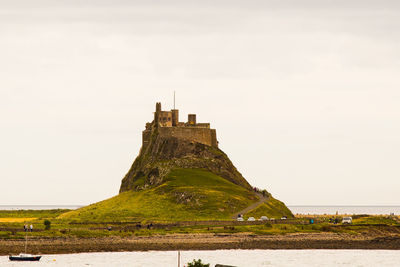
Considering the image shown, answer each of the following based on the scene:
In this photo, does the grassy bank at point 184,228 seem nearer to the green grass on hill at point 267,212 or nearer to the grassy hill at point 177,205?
the green grass on hill at point 267,212

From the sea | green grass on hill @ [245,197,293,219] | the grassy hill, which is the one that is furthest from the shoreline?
green grass on hill @ [245,197,293,219]

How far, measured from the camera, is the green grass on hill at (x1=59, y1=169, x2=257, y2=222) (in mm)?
179875

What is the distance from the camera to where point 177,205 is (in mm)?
188125

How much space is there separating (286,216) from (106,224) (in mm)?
51585

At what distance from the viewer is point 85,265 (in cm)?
11762

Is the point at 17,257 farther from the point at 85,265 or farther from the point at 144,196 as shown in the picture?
the point at 144,196

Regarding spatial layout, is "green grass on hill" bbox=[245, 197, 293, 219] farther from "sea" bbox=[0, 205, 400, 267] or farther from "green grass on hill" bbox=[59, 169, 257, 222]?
"sea" bbox=[0, 205, 400, 267]

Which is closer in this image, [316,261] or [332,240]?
[316,261]

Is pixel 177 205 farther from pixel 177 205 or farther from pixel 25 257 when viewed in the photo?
pixel 25 257

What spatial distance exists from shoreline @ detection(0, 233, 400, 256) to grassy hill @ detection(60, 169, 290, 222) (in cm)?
2689

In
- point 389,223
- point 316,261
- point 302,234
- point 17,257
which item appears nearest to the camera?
point 17,257

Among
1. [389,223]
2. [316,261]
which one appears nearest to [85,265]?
[316,261]

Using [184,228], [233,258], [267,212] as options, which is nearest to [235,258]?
[233,258]

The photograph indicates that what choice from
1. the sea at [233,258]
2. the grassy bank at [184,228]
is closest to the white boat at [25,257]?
the sea at [233,258]
